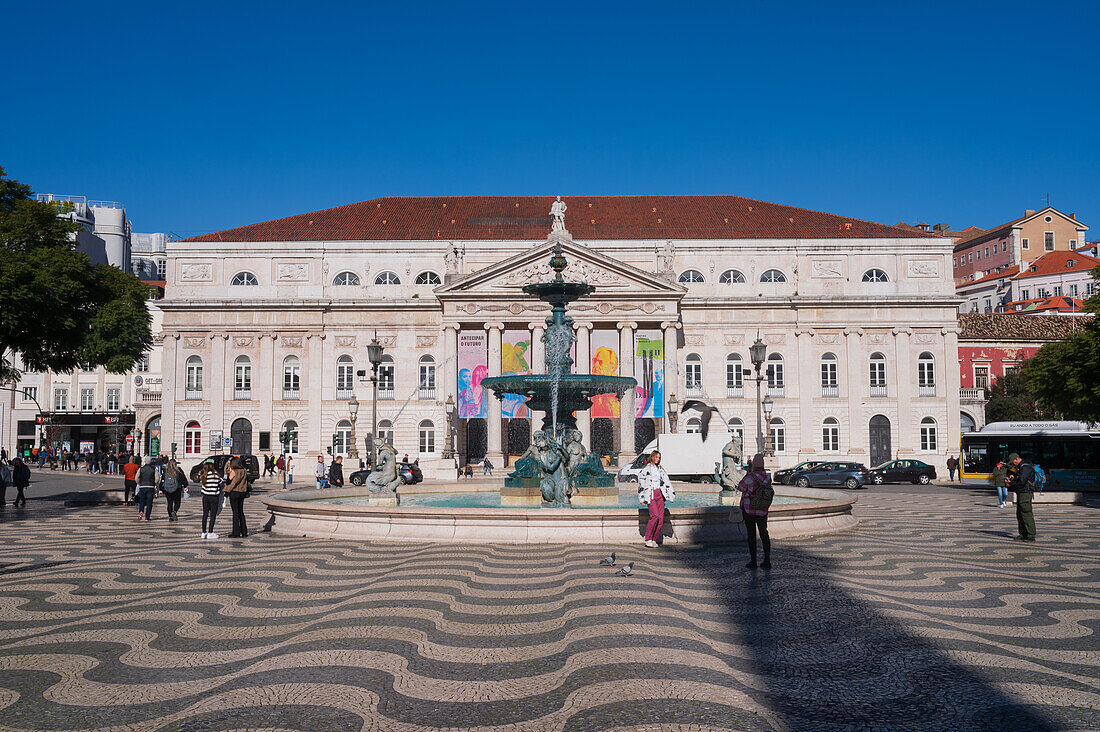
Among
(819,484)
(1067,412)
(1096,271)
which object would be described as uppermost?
(1096,271)

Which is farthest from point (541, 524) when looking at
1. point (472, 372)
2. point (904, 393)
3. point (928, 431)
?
point (928, 431)

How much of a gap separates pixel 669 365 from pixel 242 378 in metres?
25.9

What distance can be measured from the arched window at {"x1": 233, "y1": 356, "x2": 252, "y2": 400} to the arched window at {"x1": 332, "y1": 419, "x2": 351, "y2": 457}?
19.2 feet

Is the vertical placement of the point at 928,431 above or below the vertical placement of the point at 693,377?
below

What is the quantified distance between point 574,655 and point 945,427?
4931 cm

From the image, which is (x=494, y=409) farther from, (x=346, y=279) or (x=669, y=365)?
(x=346, y=279)

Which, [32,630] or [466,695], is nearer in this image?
[466,695]

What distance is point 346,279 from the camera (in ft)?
172

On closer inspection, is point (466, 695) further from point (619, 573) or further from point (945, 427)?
point (945, 427)

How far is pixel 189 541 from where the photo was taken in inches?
607

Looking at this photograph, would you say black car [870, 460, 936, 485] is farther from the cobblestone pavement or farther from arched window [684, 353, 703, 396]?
the cobblestone pavement

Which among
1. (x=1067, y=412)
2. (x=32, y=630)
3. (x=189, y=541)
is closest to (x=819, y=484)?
(x=1067, y=412)

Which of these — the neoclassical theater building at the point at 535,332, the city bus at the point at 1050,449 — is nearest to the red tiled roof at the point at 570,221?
the neoclassical theater building at the point at 535,332

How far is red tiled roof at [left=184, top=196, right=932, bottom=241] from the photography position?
53.2 m
